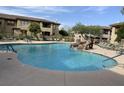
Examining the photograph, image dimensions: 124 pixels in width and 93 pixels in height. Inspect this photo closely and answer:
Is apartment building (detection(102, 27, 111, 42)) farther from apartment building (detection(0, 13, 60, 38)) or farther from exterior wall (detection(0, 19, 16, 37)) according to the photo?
exterior wall (detection(0, 19, 16, 37))

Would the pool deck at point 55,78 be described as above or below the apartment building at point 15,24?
below

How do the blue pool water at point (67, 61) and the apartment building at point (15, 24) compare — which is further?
the apartment building at point (15, 24)

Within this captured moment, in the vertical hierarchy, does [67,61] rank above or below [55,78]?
below

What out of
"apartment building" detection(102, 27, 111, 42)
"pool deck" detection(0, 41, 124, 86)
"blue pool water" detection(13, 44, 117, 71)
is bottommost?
"blue pool water" detection(13, 44, 117, 71)

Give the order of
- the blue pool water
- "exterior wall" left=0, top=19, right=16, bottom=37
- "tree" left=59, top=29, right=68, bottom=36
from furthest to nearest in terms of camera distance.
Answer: "tree" left=59, top=29, right=68, bottom=36 → "exterior wall" left=0, top=19, right=16, bottom=37 → the blue pool water

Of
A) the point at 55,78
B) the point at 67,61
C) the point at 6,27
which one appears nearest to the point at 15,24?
the point at 6,27

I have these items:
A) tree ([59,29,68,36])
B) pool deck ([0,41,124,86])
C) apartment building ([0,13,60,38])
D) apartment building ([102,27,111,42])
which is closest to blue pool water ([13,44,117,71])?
pool deck ([0,41,124,86])

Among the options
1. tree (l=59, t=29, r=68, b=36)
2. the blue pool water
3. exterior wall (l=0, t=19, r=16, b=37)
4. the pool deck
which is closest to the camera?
the pool deck

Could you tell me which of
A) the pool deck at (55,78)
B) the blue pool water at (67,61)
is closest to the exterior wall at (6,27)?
the blue pool water at (67,61)

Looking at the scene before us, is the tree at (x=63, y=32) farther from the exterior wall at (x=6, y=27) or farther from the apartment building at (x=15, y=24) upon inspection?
the exterior wall at (x=6, y=27)

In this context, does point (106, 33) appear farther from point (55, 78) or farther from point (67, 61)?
point (55, 78)

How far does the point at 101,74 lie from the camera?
7.69 metres
